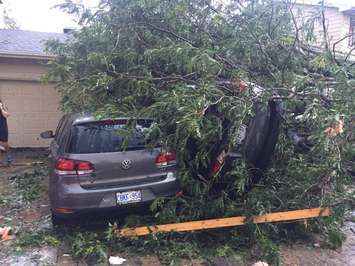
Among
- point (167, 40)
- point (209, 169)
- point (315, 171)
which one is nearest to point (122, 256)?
point (209, 169)

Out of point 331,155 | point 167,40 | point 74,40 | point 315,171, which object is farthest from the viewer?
point 74,40

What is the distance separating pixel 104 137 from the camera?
214 inches

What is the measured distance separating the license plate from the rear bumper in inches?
1.5

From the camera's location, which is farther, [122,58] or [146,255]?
[122,58]

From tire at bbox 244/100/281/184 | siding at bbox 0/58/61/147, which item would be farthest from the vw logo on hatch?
siding at bbox 0/58/61/147

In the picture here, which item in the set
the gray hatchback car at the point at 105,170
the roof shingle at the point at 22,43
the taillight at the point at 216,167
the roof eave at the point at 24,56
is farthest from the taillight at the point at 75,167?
the roof eave at the point at 24,56

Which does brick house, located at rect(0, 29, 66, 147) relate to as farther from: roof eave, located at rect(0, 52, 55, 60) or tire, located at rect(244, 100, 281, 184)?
tire, located at rect(244, 100, 281, 184)

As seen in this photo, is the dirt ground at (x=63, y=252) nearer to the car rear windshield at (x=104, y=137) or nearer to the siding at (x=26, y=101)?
the car rear windshield at (x=104, y=137)

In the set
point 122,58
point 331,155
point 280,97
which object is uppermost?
point 122,58

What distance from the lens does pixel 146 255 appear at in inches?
199

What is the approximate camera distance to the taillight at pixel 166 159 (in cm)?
555

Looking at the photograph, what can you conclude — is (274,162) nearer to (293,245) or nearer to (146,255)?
(293,245)

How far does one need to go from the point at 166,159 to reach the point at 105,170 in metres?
0.83

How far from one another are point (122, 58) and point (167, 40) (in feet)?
2.47
